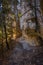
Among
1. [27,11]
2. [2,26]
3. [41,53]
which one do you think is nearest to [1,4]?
[2,26]

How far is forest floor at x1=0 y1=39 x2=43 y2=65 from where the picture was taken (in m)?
6.61

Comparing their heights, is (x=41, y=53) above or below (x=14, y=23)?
below

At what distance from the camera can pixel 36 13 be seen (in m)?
8.44

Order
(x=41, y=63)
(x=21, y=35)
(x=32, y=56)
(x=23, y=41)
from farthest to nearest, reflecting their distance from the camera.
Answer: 1. (x=21, y=35)
2. (x=23, y=41)
3. (x=32, y=56)
4. (x=41, y=63)

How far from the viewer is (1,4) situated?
6.98m

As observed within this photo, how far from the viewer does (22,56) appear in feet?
23.1

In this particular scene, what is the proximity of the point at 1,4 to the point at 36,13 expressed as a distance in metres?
2.03

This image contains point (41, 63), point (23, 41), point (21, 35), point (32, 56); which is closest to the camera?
point (41, 63)

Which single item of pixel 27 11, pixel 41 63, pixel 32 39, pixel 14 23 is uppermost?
pixel 27 11

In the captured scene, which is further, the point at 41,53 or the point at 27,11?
the point at 27,11

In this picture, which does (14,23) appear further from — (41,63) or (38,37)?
(41,63)

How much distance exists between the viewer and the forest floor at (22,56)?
6609 mm

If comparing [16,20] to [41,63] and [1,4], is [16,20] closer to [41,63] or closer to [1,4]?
[1,4]

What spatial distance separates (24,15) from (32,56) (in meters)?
2.34
